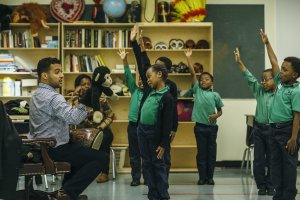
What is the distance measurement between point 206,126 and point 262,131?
1177 millimetres

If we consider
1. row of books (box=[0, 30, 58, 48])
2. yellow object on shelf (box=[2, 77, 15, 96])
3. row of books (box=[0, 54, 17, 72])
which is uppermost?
row of books (box=[0, 30, 58, 48])

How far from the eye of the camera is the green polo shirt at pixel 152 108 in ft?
Answer: 18.7

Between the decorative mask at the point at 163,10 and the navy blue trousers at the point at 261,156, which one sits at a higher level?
the decorative mask at the point at 163,10

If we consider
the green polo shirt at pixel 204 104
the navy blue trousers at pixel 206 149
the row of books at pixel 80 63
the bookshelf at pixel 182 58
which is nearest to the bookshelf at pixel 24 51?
the row of books at pixel 80 63

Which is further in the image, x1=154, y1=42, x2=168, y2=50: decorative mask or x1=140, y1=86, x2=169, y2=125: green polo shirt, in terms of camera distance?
x1=154, y1=42, x2=168, y2=50: decorative mask

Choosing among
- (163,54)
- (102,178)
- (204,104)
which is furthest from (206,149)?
(163,54)

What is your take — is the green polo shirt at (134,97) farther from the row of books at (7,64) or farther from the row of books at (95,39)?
the row of books at (7,64)

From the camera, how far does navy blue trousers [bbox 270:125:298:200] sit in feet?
17.3

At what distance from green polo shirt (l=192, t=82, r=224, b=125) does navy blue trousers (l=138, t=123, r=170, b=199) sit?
77.7 inches

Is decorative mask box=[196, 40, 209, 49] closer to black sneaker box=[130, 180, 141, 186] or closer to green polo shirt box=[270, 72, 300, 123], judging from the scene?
black sneaker box=[130, 180, 141, 186]

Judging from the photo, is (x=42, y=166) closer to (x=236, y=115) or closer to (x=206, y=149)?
(x=206, y=149)

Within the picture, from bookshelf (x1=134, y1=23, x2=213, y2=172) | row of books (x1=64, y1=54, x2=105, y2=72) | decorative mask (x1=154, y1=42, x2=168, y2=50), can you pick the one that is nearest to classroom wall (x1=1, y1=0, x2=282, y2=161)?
bookshelf (x1=134, y1=23, x2=213, y2=172)

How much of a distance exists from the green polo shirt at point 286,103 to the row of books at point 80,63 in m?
4.18

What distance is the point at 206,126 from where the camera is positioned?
7582mm
